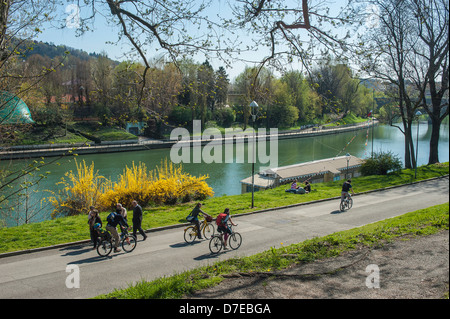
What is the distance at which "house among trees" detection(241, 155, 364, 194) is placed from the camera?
91.2ft

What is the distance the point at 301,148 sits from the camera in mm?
61531

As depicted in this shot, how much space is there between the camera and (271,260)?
340 inches

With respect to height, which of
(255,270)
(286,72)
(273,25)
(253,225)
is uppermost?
(273,25)

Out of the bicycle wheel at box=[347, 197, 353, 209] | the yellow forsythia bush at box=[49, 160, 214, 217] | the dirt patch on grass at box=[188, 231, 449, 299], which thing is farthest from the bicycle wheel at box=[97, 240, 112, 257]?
the bicycle wheel at box=[347, 197, 353, 209]

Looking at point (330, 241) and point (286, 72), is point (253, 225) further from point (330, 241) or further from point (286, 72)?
point (286, 72)

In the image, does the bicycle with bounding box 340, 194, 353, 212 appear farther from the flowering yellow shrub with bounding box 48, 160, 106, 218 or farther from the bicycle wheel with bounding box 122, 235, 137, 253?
the flowering yellow shrub with bounding box 48, 160, 106, 218

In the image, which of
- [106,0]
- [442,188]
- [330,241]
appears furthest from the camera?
[442,188]

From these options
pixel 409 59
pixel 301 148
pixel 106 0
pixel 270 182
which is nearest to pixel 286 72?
pixel 106 0

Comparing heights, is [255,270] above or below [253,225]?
above

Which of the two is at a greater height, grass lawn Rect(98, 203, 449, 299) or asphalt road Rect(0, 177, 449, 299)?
grass lawn Rect(98, 203, 449, 299)

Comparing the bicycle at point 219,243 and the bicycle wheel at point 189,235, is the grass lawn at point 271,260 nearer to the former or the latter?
the bicycle at point 219,243

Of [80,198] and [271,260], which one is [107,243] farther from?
[80,198]

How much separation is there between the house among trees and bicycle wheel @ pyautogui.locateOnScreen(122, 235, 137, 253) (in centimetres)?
1540

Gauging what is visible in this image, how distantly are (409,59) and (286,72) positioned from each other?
25392 mm
